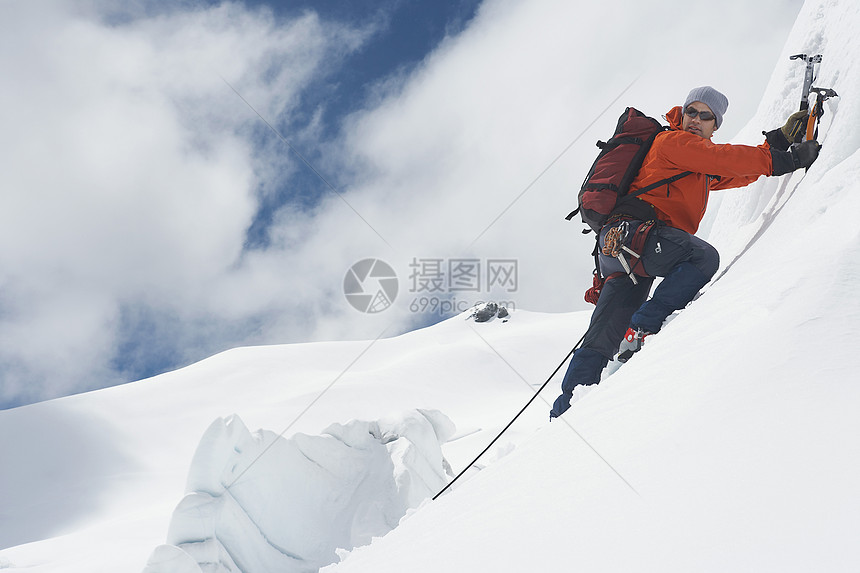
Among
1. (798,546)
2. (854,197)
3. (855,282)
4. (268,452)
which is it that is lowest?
(798,546)

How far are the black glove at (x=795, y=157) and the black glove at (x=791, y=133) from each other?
0.22m

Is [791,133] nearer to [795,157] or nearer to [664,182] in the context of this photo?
[795,157]

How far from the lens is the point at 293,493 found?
6500mm

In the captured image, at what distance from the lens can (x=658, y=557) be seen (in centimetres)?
102

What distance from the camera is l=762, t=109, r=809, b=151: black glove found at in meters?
2.91

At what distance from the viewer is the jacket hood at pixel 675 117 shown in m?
3.21

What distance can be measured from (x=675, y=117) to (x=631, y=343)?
1.32 m

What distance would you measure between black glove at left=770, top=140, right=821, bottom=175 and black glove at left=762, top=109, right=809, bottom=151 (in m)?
0.22

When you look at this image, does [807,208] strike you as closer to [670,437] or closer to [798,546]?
[670,437]

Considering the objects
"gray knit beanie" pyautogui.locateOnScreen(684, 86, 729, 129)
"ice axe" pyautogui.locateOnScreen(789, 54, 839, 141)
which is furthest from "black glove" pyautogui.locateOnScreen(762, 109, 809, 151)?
"gray knit beanie" pyautogui.locateOnScreen(684, 86, 729, 129)

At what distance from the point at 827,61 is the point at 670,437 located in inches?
112

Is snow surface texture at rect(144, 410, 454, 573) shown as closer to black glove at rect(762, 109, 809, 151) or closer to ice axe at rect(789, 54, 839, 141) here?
black glove at rect(762, 109, 809, 151)

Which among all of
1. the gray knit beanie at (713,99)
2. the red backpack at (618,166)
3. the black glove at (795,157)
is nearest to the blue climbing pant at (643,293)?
the red backpack at (618,166)

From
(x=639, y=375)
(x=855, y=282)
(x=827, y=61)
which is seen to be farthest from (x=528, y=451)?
(x=827, y=61)
